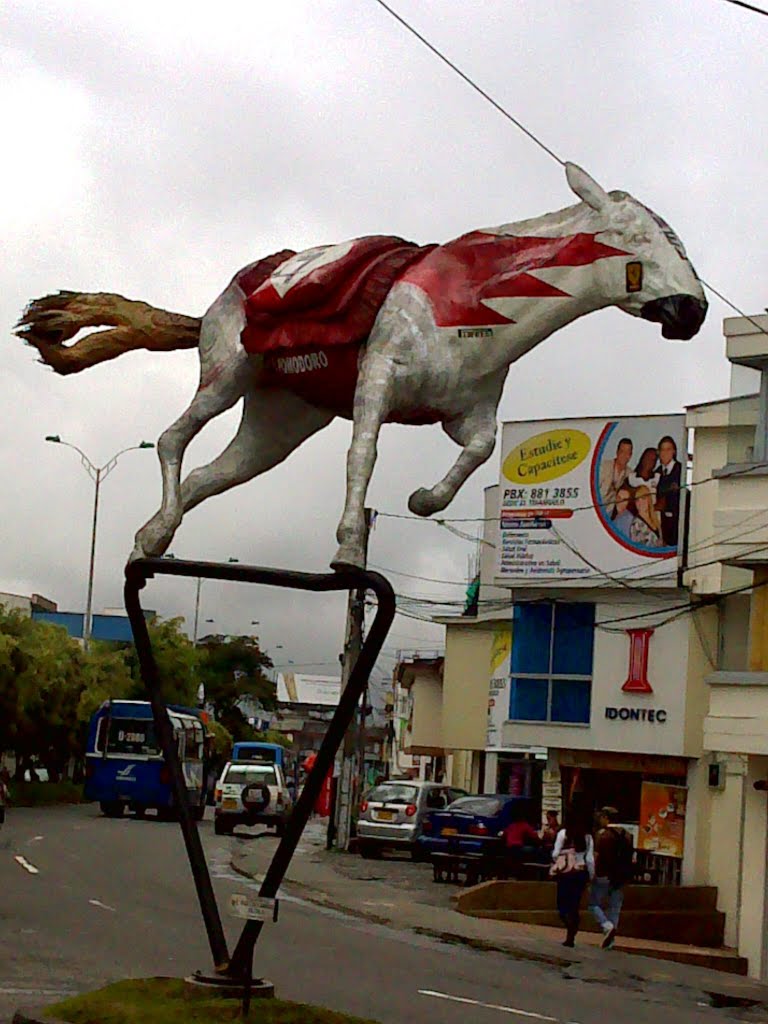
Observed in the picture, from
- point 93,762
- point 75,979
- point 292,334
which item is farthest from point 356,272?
point 93,762

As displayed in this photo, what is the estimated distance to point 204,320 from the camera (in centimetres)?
A: 856

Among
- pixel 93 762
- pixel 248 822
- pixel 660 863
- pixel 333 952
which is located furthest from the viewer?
pixel 93 762

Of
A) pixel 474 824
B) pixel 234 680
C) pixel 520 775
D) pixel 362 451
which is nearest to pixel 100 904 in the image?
pixel 474 824

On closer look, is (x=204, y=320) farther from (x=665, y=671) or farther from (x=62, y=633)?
(x=62, y=633)

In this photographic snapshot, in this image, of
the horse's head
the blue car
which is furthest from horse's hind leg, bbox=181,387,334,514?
the blue car

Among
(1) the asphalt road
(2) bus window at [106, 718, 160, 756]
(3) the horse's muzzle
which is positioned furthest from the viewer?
(2) bus window at [106, 718, 160, 756]

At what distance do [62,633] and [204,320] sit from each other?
164ft

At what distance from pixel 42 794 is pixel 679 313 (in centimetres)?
5158

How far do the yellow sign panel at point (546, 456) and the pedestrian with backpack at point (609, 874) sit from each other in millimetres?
10252

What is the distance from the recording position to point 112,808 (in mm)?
46688

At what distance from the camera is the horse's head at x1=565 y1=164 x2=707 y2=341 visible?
7.28 metres

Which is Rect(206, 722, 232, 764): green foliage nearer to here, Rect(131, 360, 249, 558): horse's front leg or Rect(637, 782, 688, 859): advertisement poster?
Rect(637, 782, 688, 859): advertisement poster

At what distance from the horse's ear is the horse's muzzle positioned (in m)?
0.50

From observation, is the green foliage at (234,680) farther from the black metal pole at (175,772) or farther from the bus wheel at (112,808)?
the black metal pole at (175,772)
